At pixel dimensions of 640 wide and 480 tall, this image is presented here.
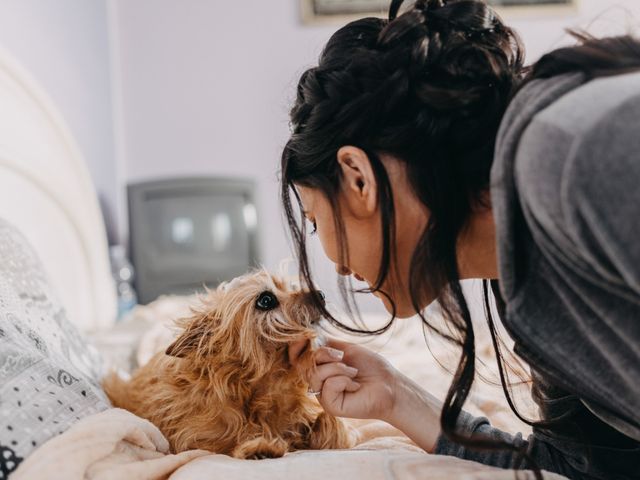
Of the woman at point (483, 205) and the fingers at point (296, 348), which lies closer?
the woman at point (483, 205)

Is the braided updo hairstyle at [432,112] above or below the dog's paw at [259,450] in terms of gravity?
above

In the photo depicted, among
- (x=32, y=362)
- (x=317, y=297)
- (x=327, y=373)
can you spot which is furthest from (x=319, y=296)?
(x=32, y=362)

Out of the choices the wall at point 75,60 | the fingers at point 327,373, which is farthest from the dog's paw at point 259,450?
the wall at point 75,60

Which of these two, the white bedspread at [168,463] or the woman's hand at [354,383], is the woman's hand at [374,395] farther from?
the white bedspread at [168,463]

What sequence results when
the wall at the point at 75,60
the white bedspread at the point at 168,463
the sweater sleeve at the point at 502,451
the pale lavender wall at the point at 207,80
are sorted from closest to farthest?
the white bedspread at the point at 168,463 → the sweater sleeve at the point at 502,451 → the wall at the point at 75,60 → the pale lavender wall at the point at 207,80

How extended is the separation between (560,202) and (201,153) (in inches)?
144

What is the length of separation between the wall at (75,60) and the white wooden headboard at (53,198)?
246 mm

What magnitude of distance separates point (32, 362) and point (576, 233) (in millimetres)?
836

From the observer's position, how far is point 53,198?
2441mm

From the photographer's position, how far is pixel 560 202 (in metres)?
0.63

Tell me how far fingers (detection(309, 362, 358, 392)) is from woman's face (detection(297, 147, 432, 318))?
0.15m

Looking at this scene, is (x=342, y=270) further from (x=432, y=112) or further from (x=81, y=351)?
(x=81, y=351)

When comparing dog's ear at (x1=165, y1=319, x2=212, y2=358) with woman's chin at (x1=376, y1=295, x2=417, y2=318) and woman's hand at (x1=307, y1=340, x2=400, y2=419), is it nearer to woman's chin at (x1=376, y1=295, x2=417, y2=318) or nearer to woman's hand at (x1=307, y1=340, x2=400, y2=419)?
woman's hand at (x1=307, y1=340, x2=400, y2=419)

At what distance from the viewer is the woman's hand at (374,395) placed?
44.6 inches
